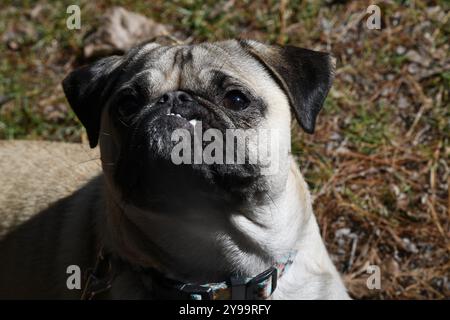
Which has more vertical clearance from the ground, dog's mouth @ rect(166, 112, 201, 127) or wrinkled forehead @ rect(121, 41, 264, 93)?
wrinkled forehead @ rect(121, 41, 264, 93)

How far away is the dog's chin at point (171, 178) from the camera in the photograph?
293cm

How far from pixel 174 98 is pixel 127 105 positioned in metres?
0.32

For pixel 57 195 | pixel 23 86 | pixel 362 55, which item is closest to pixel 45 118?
pixel 23 86

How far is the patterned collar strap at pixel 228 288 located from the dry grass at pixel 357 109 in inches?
49.2

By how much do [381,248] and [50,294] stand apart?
7.11 ft

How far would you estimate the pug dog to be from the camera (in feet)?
9.96

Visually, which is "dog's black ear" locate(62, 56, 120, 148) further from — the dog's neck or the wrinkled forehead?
the dog's neck

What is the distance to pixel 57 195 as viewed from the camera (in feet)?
13.8

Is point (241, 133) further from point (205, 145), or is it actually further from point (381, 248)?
point (381, 248)

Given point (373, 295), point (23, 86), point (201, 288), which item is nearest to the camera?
point (201, 288)

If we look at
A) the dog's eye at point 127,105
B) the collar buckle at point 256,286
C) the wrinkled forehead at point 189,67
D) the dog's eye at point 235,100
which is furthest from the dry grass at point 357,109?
the dog's eye at point 127,105

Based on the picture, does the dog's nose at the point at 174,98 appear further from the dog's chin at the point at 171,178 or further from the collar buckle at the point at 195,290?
the collar buckle at the point at 195,290

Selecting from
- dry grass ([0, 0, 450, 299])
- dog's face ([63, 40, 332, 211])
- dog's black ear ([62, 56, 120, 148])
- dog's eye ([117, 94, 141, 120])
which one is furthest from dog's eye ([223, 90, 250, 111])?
dry grass ([0, 0, 450, 299])

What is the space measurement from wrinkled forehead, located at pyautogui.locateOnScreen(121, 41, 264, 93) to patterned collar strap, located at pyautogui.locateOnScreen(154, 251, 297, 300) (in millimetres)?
941
